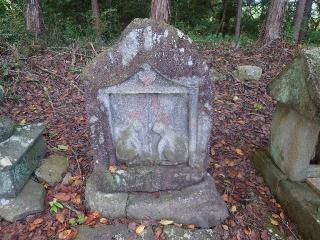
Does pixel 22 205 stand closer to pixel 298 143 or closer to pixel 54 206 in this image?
pixel 54 206

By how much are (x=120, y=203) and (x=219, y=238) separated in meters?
1.02

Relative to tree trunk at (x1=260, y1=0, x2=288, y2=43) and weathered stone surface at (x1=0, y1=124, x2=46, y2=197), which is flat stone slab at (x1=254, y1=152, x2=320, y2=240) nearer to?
weathered stone surface at (x1=0, y1=124, x2=46, y2=197)

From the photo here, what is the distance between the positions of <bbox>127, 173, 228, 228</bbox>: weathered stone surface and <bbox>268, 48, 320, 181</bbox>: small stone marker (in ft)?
3.00

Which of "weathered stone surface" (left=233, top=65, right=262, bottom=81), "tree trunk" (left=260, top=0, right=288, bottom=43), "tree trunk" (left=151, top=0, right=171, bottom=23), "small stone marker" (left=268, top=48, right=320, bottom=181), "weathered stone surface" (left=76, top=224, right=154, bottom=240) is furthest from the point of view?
"tree trunk" (left=260, top=0, right=288, bottom=43)

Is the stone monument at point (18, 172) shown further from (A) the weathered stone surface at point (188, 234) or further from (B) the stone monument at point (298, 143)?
(B) the stone monument at point (298, 143)

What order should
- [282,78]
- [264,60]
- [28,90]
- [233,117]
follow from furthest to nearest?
[264,60] → [28,90] → [233,117] → [282,78]

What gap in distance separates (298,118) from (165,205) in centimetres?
159

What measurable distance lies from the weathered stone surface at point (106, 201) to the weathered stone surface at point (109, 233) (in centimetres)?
16

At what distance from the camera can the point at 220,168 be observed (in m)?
4.02

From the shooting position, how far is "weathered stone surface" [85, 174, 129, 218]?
3248mm

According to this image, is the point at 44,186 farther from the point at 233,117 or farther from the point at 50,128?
the point at 233,117

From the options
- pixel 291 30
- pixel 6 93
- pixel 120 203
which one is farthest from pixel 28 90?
pixel 291 30

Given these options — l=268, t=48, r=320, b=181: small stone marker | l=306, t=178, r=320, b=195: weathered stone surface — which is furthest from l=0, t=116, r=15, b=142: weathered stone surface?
l=306, t=178, r=320, b=195: weathered stone surface

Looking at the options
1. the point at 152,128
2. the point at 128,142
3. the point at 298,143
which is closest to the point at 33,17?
the point at 128,142
